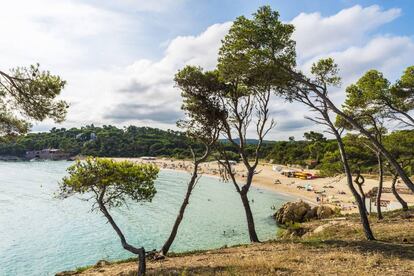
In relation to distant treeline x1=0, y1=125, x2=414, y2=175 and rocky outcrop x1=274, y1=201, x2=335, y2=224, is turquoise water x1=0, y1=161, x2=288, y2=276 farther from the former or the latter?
distant treeline x1=0, y1=125, x2=414, y2=175

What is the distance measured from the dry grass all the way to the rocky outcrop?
68.0 feet

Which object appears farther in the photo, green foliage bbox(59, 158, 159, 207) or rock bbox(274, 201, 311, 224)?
rock bbox(274, 201, 311, 224)

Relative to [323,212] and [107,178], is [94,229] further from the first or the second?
[107,178]

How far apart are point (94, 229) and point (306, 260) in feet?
113

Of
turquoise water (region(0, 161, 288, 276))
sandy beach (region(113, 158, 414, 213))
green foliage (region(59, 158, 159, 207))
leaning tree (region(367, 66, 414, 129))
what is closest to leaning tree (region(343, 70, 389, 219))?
leaning tree (region(367, 66, 414, 129))

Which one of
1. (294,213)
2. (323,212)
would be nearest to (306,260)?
(323,212)

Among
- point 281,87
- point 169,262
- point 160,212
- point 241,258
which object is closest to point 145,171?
point 169,262

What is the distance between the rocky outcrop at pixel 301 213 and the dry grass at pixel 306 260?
20715 millimetres

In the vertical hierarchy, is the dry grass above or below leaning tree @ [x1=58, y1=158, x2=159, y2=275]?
below

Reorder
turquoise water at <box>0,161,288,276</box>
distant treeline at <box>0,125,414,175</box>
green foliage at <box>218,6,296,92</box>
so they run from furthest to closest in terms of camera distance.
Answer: turquoise water at <box>0,161,288,276</box> < distant treeline at <box>0,125,414,175</box> < green foliage at <box>218,6,296,92</box>

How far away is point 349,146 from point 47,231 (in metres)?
35.3

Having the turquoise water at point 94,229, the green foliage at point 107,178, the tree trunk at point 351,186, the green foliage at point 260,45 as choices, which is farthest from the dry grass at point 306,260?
the turquoise water at point 94,229

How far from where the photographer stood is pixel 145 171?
56.5 feet

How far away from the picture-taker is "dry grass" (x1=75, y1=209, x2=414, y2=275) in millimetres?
12125
